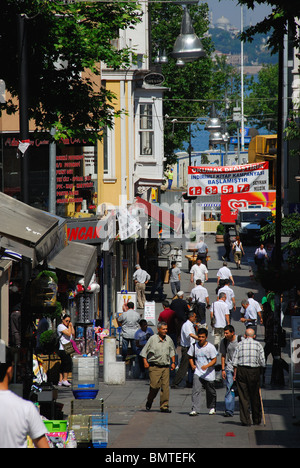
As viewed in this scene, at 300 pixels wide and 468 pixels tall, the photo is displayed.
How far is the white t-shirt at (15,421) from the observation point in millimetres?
6770

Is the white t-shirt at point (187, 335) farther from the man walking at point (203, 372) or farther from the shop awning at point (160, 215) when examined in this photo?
the shop awning at point (160, 215)

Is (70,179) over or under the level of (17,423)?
over

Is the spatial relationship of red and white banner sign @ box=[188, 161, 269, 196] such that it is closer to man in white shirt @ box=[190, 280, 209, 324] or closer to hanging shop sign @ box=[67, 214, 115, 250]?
hanging shop sign @ box=[67, 214, 115, 250]

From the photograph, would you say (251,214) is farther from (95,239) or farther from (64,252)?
(64,252)

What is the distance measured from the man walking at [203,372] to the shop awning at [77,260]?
231 cm

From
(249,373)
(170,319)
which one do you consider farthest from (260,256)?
(249,373)

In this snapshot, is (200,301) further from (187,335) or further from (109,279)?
(187,335)

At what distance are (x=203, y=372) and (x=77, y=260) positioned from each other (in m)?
3.04

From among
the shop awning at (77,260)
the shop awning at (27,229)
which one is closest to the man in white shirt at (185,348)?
the shop awning at (77,260)

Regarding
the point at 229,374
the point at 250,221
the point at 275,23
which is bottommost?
the point at 250,221

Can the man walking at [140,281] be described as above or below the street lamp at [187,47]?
below

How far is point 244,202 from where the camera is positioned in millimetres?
51031

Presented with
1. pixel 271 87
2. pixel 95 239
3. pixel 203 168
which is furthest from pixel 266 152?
pixel 271 87

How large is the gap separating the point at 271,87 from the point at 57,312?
5319 inches
